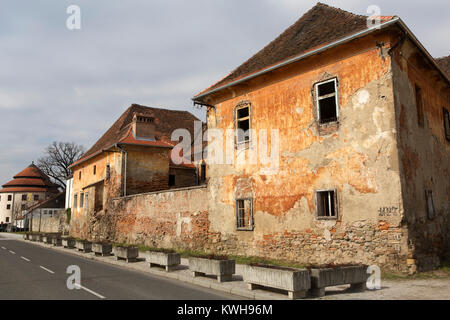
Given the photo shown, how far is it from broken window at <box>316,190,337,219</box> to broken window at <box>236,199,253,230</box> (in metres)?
3.12

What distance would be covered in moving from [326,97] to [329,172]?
2.68 m

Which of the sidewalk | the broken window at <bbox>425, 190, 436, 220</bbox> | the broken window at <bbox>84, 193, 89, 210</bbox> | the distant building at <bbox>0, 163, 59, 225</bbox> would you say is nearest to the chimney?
the broken window at <bbox>84, 193, 89, 210</bbox>

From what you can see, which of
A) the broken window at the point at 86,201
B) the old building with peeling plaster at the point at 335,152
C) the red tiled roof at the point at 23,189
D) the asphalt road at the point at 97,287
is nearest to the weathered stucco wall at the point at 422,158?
the old building with peeling plaster at the point at 335,152

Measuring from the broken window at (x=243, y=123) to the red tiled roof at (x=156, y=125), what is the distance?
42.4 feet

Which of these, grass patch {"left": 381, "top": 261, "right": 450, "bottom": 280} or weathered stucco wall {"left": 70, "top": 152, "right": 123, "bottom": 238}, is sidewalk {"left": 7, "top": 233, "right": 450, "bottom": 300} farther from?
weathered stucco wall {"left": 70, "top": 152, "right": 123, "bottom": 238}

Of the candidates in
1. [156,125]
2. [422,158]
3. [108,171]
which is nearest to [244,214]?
[422,158]

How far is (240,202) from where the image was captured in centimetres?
1538

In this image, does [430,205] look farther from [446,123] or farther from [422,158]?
[446,123]

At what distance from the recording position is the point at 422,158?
42.0 feet

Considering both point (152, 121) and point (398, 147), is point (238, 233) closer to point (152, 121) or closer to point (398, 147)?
point (398, 147)

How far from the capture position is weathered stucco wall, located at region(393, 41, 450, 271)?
11.2m

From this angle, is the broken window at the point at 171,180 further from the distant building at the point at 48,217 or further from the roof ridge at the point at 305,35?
the distant building at the point at 48,217

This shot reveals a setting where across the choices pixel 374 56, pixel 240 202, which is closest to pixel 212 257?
pixel 240 202
